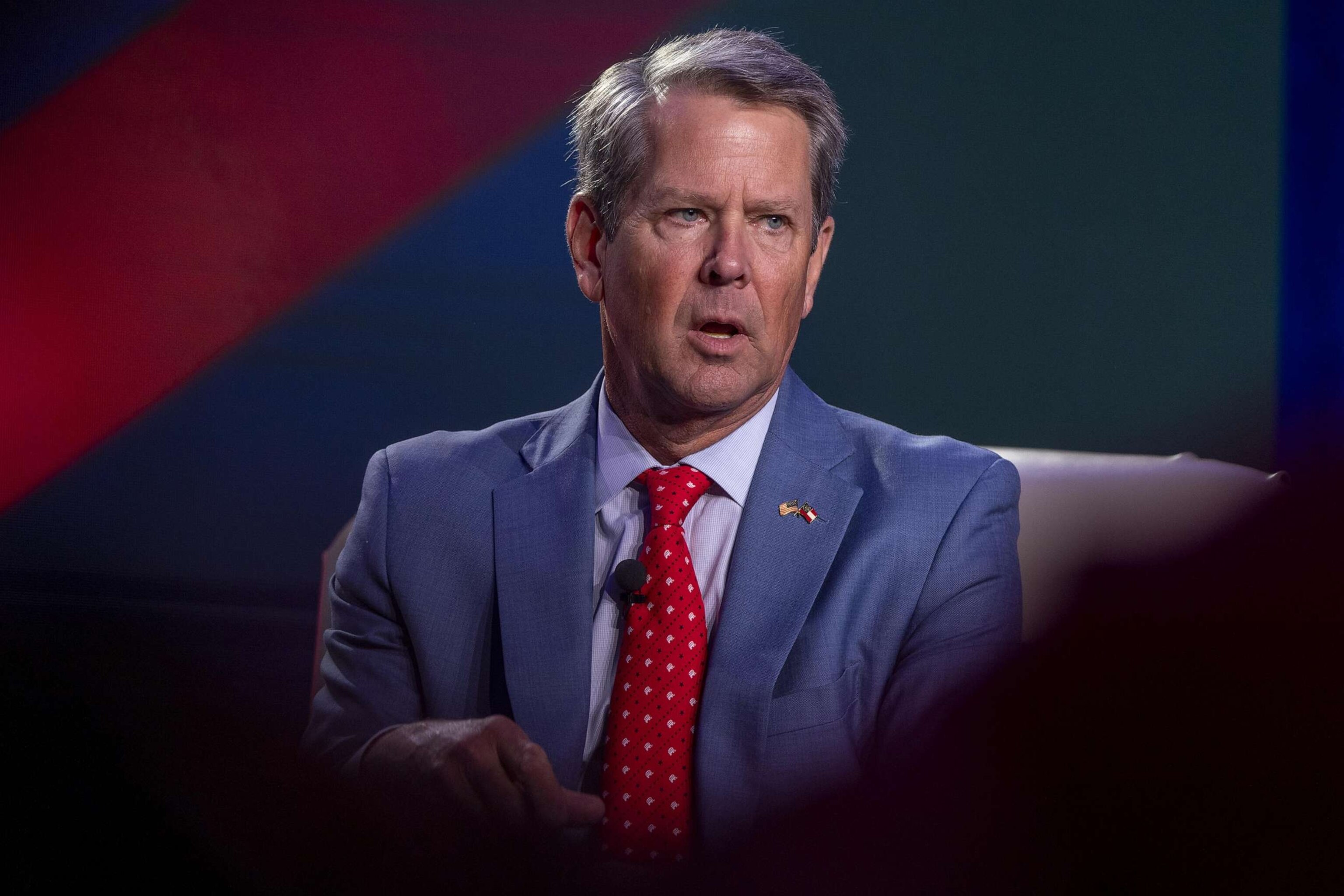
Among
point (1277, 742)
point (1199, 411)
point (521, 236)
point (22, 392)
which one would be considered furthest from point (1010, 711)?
point (22, 392)

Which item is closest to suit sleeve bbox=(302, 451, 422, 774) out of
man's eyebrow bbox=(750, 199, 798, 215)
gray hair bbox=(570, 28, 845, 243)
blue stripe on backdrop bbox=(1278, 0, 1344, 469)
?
gray hair bbox=(570, 28, 845, 243)

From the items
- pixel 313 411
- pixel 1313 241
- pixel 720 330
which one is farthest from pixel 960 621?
pixel 313 411

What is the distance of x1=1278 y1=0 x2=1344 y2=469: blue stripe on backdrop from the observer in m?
2.50

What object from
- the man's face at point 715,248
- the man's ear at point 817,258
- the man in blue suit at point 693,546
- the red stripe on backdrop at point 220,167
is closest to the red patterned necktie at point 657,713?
the man in blue suit at point 693,546

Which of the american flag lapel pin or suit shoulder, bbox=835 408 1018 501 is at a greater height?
suit shoulder, bbox=835 408 1018 501

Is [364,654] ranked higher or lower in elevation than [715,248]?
lower

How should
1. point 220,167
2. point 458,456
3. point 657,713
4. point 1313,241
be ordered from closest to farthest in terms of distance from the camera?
point 657,713, point 458,456, point 1313,241, point 220,167

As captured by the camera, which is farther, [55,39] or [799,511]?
[55,39]

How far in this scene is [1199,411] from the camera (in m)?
2.63

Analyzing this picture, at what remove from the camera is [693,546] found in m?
A: 1.37

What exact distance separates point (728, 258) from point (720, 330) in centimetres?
9

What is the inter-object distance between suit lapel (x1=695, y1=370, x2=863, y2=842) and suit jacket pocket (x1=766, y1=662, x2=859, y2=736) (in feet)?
0.09

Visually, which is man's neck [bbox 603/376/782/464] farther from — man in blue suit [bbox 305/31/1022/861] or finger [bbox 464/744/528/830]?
finger [bbox 464/744/528/830]

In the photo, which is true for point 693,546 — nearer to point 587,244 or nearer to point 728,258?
point 728,258
